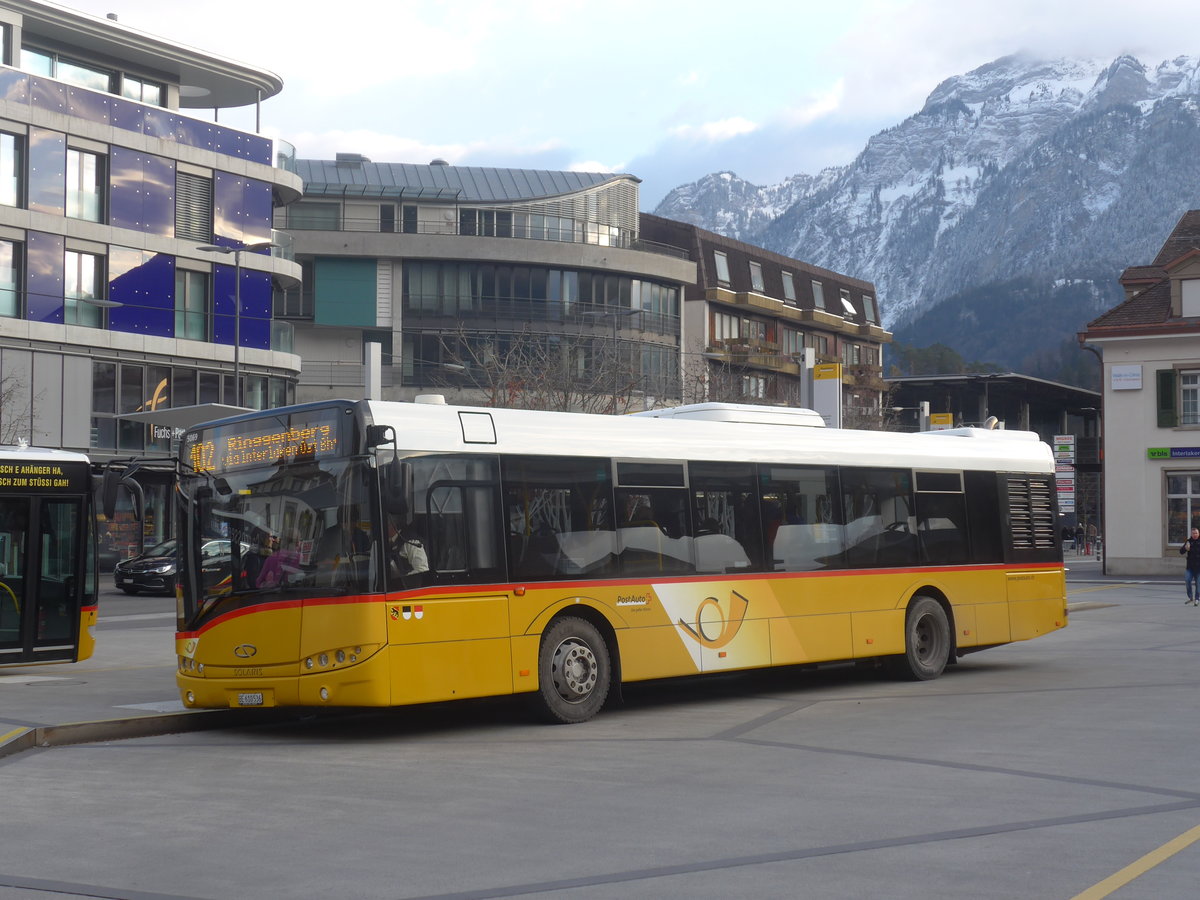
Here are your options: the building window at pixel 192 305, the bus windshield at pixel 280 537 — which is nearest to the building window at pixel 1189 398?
the building window at pixel 192 305

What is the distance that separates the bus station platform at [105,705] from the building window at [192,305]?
25.6 metres

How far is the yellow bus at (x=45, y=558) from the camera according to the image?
17781 mm

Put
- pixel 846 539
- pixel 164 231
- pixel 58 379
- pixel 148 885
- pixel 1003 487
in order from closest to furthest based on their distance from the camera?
pixel 148 885 < pixel 846 539 < pixel 1003 487 < pixel 58 379 < pixel 164 231

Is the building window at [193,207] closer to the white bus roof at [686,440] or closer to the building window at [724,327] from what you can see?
the white bus roof at [686,440]

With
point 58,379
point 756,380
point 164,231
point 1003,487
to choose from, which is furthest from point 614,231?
point 1003,487

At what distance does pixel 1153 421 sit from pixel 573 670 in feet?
135

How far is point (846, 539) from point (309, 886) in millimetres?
10035

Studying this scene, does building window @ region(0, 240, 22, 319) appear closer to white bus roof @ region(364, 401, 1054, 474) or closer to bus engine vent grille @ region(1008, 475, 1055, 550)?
white bus roof @ region(364, 401, 1054, 474)

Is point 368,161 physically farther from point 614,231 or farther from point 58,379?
point 58,379

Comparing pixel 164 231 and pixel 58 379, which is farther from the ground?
pixel 164 231

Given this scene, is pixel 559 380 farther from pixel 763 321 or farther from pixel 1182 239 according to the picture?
pixel 763 321

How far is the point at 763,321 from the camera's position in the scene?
86.4 m

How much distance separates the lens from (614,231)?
73.5 m

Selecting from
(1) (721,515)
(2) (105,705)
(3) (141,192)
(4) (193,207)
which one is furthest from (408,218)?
(2) (105,705)
